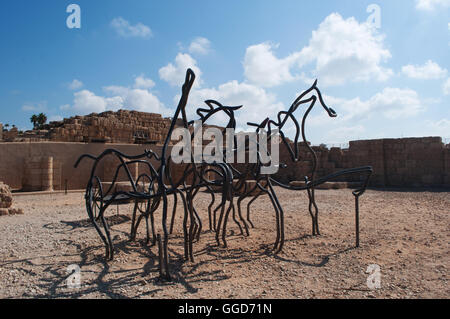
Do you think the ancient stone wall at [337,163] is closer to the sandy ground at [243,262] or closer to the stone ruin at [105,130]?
the stone ruin at [105,130]

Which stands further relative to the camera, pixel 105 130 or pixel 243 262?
pixel 105 130

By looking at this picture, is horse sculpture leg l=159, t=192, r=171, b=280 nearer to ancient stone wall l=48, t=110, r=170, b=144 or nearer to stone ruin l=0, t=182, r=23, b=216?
stone ruin l=0, t=182, r=23, b=216

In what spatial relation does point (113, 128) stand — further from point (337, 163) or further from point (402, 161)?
point (402, 161)

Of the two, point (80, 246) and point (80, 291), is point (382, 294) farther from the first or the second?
point (80, 246)

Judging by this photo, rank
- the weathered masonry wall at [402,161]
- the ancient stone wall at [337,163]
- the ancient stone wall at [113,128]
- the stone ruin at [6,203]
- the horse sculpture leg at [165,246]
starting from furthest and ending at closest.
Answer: the ancient stone wall at [113,128]
the ancient stone wall at [337,163]
the weathered masonry wall at [402,161]
the stone ruin at [6,203]
the horse sculpture leg at [165,246]

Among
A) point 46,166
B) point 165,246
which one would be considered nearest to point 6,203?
point 165,246

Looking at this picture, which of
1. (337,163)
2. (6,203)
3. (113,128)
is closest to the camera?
(6,203)

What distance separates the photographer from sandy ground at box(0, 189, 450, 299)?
2854 mm

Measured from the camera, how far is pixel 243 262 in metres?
3.71

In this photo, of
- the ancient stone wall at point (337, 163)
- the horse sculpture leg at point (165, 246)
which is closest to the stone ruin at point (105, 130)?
the ancient stone wall at point (337, 163)

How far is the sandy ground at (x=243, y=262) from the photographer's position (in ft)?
9.36

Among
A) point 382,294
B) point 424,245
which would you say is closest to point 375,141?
point 424,245

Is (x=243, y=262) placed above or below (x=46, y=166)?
below

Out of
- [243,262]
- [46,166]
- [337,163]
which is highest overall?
[337,163]
